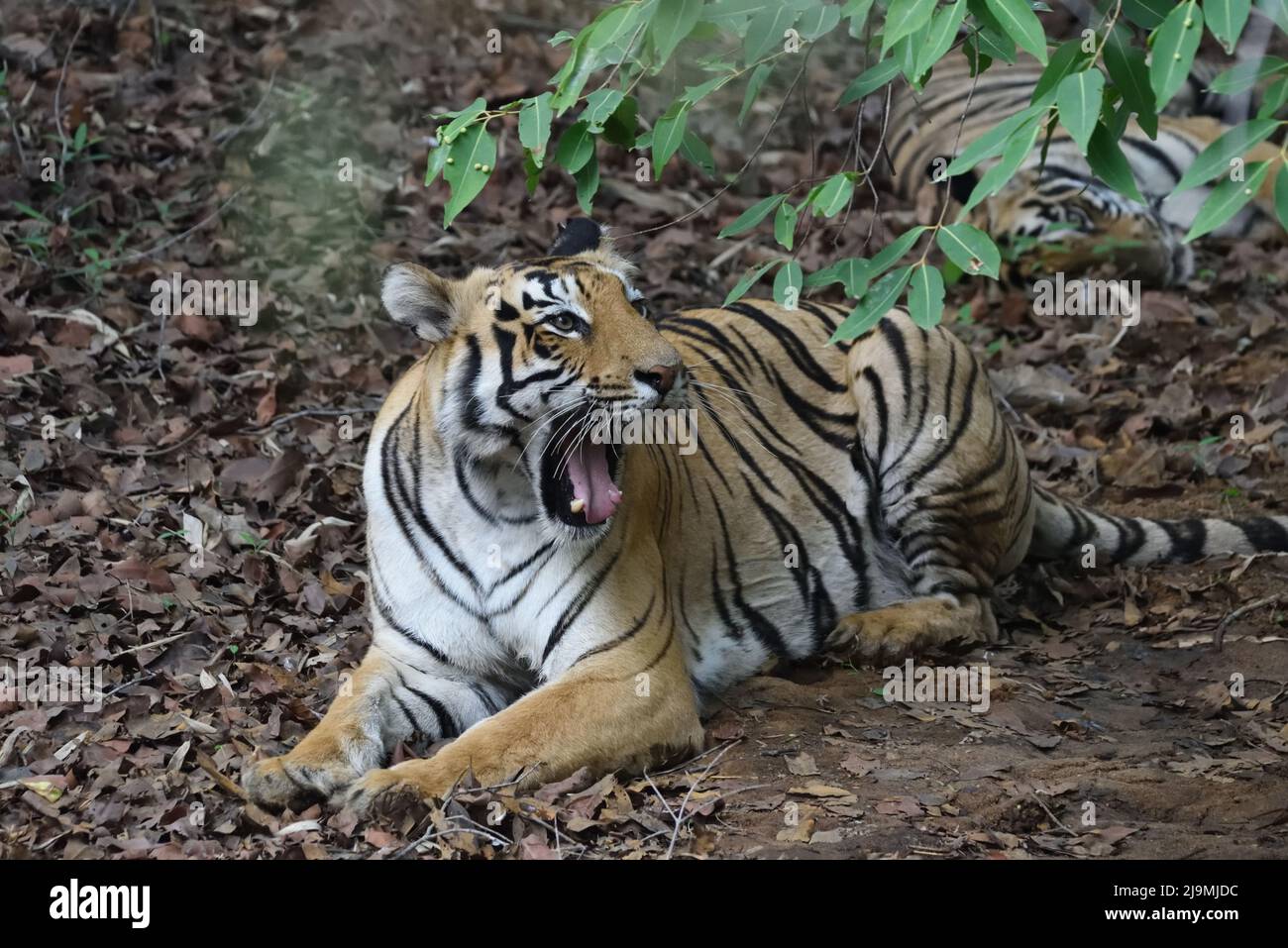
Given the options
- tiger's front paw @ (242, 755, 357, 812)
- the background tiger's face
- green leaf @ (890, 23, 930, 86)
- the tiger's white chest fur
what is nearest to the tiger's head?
the tiger's white chest fur

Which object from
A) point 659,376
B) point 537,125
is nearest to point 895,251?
point 659,376

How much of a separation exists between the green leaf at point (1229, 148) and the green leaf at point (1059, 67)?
0.38 metres

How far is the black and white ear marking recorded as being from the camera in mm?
4887

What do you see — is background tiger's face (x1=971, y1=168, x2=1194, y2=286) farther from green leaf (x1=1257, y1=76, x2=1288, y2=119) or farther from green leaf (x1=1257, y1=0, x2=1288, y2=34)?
green leaf (x1=1257, y1=0, x2=1288, y2=34)

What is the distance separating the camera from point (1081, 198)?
8773mm

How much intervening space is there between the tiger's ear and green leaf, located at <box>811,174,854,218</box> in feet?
3.79

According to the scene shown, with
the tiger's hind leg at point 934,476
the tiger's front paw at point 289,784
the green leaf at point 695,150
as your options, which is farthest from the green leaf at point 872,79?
the tiger's front paw at point 289,784

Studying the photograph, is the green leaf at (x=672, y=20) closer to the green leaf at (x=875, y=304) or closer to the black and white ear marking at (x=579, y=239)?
the green leaf at (x=875, y=304)

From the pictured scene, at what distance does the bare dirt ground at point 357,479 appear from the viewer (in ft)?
13.6

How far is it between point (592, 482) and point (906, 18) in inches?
67.8

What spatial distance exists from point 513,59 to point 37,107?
2.97 metres

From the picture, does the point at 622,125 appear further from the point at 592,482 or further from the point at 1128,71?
the point at 1128,71

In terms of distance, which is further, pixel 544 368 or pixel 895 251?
pixel 544 368
